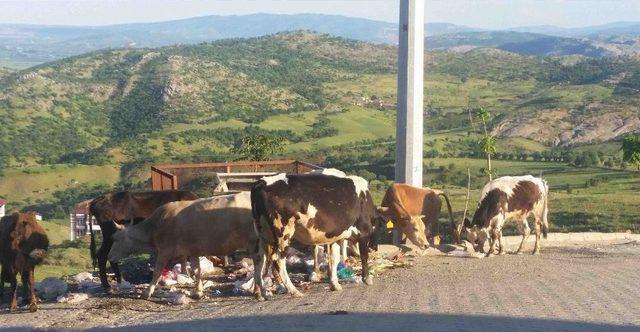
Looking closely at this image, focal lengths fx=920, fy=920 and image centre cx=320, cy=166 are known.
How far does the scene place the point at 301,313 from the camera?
11438mm

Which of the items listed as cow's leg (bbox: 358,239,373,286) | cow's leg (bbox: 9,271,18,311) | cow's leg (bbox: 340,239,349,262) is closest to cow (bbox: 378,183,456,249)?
cow's leg (bbox: 340,239,349,262)

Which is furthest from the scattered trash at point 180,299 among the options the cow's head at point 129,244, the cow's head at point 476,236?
the cow's head at point 476,236

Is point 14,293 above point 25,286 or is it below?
above

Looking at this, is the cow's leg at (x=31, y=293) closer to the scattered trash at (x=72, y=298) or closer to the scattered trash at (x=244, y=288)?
the scattered trash at (x=72, y=298)

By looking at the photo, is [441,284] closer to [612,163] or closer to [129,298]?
[129,298]

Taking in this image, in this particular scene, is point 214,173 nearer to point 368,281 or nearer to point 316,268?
point 316,268

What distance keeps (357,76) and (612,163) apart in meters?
67.4

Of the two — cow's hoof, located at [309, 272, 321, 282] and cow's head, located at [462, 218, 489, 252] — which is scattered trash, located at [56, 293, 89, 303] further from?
cow's head, located at [462, 218, 489, 252]

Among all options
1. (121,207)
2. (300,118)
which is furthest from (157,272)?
(300,118)

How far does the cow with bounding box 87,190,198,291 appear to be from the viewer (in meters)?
14.6

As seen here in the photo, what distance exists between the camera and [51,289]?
13672mm

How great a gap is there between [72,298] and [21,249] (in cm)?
102

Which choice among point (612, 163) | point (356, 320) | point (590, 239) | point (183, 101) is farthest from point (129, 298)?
point (183, 101)

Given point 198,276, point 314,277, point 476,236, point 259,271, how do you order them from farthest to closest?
point 476,236
point 314,277
point 198,276
point 259,271
